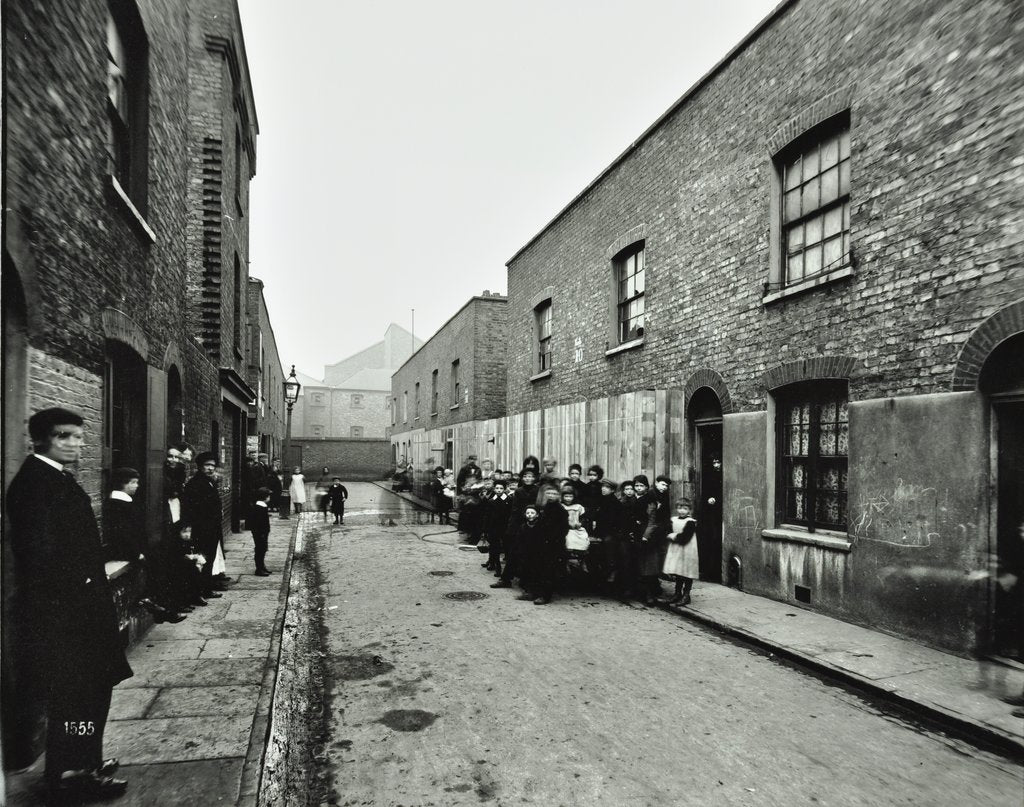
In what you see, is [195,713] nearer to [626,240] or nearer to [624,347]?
[624,347]

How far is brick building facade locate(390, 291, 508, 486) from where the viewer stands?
72.2 ft

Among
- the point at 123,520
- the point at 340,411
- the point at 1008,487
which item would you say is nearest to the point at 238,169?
the point at 123,520

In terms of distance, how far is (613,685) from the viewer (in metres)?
5.24

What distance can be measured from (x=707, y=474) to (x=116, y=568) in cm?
783

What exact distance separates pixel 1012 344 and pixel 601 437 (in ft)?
22.7

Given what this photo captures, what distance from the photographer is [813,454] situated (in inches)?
306

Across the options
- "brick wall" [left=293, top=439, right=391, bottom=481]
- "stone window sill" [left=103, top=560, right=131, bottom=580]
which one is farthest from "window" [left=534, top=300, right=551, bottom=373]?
"brick wall" [left=293, top=439, right=391, bottom=481]

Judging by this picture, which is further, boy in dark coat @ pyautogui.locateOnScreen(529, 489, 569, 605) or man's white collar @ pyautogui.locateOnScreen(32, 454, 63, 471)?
boy in dark coat @ pyautogui.locateOnScreen(529, 489, 569, 605)

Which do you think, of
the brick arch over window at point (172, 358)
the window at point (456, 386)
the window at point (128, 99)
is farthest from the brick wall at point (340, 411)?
the window at point (128, 99)

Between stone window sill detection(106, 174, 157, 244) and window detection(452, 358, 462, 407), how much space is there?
56.6ft

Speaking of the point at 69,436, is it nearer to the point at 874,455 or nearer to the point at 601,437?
the point at 874,455

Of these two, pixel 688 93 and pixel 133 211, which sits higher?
pixel 688 93

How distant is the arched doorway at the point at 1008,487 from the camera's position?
5.60m

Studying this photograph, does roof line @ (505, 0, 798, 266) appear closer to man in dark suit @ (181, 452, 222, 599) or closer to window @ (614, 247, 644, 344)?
window @ (614, 247, 644, 344)
